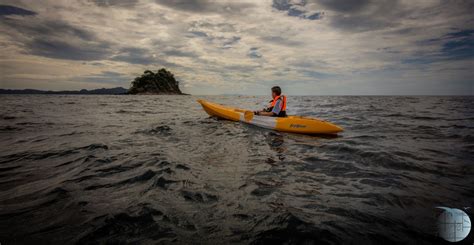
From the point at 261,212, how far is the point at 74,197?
2.70m

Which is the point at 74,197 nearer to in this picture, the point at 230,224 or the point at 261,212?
the point at 230,224

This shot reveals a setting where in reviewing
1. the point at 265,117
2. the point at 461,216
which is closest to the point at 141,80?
the point at 265,117

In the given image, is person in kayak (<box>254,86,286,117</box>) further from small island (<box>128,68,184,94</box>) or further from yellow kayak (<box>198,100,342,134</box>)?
small island (<box>128,68,184,94</box>)

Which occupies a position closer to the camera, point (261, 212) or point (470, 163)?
point (261, 212)

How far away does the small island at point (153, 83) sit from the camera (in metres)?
112

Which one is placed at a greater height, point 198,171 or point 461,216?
point 461,216

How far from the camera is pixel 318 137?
8.71 meters

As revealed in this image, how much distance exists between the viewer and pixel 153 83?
11338 cm

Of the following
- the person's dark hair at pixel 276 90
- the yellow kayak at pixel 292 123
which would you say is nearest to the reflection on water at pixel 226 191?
the yellow kayak at pixel 292 123
